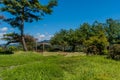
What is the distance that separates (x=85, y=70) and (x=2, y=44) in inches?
860

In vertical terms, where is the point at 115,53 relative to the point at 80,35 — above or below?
below

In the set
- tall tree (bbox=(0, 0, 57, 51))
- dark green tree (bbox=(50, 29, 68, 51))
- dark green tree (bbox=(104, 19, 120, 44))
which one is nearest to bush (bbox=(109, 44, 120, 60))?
tall tree (bbox=(0, 0, 57, 51))

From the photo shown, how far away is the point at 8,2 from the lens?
82.4 ft

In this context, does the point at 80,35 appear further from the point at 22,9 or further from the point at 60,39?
the point at 22,9

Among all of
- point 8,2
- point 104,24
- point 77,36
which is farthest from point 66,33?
point 8,2

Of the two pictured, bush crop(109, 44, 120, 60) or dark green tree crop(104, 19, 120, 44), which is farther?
dark green tree crop(104, 19, 120, 44)

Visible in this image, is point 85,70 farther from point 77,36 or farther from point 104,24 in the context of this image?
point 104,24

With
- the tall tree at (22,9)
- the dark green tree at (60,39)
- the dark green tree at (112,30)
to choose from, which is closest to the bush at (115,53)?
the tall tree at (22,9)

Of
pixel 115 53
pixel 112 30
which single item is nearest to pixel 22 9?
pixel 115 53

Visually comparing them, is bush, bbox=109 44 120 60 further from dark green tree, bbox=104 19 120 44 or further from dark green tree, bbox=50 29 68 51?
dark green tree, bbox=104 19 120 44

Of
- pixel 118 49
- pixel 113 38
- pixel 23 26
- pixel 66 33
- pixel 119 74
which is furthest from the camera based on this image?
pixel 113 38

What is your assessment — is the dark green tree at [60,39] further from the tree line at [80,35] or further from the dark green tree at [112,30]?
the dark green tree at [112,30]

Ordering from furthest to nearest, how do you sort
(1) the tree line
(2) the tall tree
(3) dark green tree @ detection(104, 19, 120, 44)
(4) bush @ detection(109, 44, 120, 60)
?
(3) dark green tree @ detection(104, 19, 120, 44) → (1) the tree line → (2) the tall tree → (4) bush @ detection(109, 44, 120, 60)

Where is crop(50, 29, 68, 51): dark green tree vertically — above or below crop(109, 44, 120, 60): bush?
above
